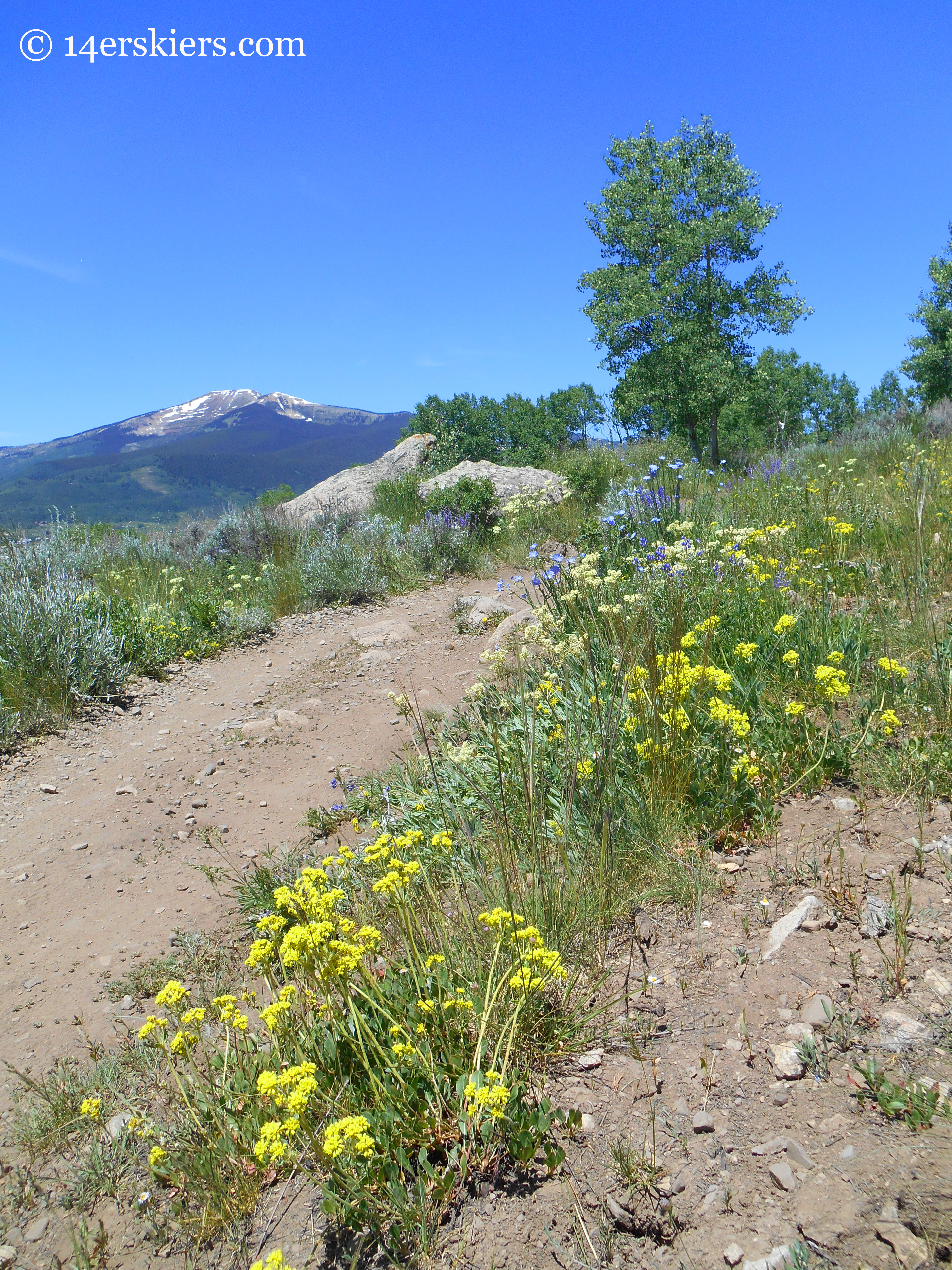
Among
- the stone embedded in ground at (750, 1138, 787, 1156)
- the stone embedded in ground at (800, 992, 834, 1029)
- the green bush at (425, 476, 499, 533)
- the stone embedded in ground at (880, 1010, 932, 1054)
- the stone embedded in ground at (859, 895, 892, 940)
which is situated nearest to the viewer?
the stone embedded in ground at (750, 1138, 787, 1156)

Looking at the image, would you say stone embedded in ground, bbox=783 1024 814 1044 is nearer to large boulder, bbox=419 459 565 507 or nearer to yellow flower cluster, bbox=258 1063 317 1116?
yellow flower cluster, bbox=258 1063 317 1116

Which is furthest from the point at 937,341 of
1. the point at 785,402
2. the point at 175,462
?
the point at 175,462

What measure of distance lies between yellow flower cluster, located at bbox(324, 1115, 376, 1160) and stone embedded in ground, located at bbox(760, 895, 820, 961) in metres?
1.19

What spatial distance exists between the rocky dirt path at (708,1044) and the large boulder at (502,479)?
8055mm

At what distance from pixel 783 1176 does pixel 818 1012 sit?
1.55 feet

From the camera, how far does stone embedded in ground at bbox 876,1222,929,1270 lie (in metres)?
1.16

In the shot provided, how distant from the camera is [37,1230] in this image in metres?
1.86

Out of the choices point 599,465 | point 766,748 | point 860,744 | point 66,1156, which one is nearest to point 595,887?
point 766,748

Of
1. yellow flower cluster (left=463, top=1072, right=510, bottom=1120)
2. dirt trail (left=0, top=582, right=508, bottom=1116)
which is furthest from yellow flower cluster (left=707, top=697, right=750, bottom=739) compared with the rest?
dirt trail (left=0, top=582, right=508, bottom=1116)

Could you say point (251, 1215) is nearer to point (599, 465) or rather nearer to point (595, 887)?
point (595, 887)

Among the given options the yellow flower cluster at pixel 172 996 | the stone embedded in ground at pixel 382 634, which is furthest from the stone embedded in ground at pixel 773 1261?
the stone embedded in ground at pixel 382 634

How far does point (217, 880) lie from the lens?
3.67m

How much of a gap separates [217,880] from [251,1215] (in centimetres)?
214

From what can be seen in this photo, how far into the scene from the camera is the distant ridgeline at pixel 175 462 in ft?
299
